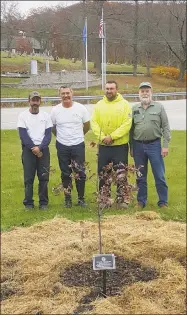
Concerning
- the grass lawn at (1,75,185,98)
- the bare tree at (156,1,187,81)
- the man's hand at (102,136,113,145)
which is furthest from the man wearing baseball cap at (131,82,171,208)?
the bare tree at (156,1,187,81)

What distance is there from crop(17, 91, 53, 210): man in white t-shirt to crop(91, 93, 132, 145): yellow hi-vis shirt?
568 mm

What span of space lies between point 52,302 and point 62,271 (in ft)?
1.82

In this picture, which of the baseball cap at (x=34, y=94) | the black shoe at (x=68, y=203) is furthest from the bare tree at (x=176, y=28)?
the black shoe at (x=68, y=203)

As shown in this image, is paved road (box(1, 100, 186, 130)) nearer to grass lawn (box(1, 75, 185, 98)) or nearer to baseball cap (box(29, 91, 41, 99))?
grass lawn (box(1, 75, 185, 98))

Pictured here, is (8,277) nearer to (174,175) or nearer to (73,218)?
(73,218)

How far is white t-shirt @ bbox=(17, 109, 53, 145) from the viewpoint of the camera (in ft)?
19.5

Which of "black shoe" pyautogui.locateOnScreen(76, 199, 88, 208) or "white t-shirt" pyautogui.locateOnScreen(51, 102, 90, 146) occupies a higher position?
"white t-shirt" pyautogui.locateOnScreen(51, 102, 90, 146)

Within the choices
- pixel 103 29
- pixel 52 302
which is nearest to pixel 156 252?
pixel 52 302

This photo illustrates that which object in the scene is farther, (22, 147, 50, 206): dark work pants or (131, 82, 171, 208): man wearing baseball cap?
(22, 147, 50, 206): dark work pants

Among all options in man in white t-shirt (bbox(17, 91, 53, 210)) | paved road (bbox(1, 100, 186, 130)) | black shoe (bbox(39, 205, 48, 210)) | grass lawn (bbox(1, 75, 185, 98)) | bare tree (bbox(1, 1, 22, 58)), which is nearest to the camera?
bare tree (bbox(1, 1, 22, 58))

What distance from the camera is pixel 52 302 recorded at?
13.0 feet

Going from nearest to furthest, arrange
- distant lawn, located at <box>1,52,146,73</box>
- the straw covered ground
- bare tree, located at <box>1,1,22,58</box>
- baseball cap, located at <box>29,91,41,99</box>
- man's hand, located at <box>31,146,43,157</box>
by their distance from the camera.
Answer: the straw covered ground, bare tree, located at <box>1,1,22,58</box>, distant lawn, located at <box>1,52,146,73</box>, baseball cap, located at <box>29,91,41,99</box>, man's hand, located at <box>31,146,43,157</box>

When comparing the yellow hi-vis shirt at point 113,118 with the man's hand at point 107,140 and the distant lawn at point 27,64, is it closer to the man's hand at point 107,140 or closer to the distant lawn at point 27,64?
the man's hand at point 107,140

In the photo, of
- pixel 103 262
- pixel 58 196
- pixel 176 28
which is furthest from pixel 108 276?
pixel 58 196
